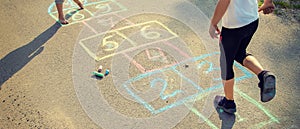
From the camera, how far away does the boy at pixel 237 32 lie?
96.6 inches

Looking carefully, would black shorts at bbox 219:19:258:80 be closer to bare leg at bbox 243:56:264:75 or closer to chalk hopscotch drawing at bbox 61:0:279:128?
bare leg at bbox 243:56:264:75

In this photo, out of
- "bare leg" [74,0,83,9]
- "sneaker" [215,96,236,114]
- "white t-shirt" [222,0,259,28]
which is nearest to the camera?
"white t-shirt" [222,0,259,28]

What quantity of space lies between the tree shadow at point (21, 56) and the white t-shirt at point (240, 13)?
2575 mm

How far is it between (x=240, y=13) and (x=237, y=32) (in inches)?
6.6

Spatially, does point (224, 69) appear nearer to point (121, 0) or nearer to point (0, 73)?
point (0, 73)

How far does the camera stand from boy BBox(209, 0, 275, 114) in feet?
8.05

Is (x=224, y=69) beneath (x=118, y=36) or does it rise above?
above

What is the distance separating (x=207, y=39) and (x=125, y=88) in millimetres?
1566

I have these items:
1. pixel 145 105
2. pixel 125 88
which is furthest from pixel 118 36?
pixel 145 105

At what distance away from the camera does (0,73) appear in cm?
354

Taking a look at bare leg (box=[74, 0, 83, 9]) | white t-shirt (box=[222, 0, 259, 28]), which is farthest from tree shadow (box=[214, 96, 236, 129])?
bare leg (box=[74, 0, 83, 9])

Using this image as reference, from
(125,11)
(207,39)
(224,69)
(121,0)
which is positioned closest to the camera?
(224,69)

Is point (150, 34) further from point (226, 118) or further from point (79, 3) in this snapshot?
point (226, 118)

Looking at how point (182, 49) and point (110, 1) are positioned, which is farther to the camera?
point (110, 1)
